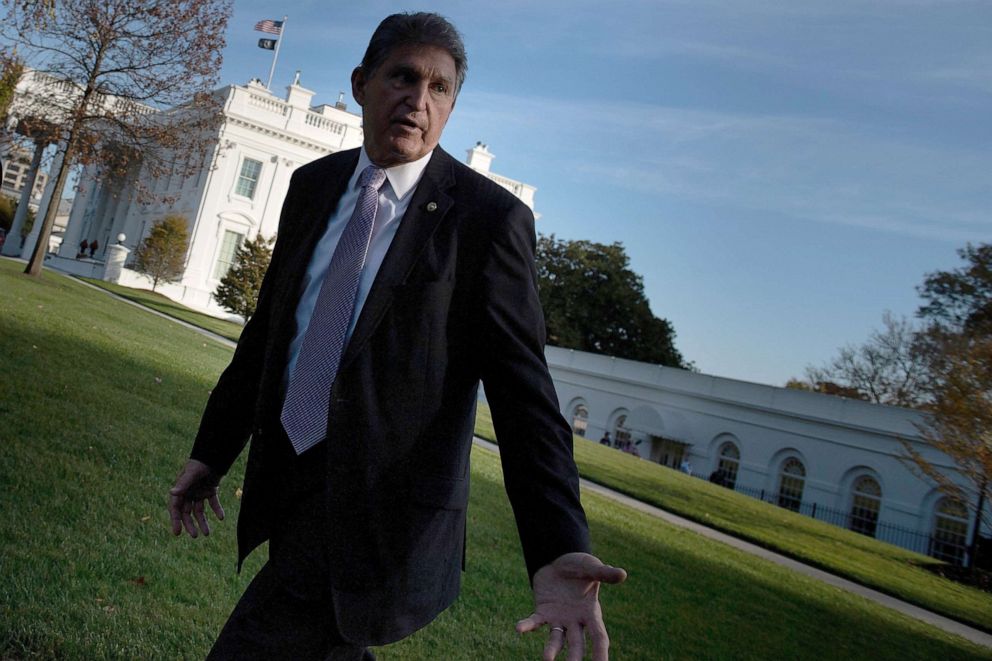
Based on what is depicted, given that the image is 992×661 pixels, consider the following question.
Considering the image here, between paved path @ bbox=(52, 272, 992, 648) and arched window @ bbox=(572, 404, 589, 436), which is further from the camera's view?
arched window @ bbox=(572, 404, 589, 436)

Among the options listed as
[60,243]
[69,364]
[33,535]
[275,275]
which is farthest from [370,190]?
[60,243]

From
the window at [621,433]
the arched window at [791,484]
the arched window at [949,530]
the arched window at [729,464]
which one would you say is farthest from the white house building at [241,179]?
the arched window at [949,530]

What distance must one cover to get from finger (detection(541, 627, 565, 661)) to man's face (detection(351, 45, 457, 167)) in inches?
49.7

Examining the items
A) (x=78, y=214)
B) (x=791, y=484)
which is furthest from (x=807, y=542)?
(x=78, y=214)

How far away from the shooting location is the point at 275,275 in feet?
8.20

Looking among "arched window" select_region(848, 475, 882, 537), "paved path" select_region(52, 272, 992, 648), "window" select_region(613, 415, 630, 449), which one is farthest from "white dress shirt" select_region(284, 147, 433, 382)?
"window" select_region(613, 415, 630, 449)

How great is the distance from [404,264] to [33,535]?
340cm

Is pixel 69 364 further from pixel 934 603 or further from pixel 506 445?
pixel 934 603

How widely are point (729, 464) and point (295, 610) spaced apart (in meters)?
40.2

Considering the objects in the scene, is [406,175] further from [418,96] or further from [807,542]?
[807,542]

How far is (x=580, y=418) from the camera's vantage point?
49.3m

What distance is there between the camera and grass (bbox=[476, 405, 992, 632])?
44.2ft

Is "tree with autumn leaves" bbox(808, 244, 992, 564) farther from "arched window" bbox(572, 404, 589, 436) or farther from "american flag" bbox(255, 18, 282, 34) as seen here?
"american flag" bbox(255, 18, 282, 34)

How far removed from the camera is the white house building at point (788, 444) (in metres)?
32.1
